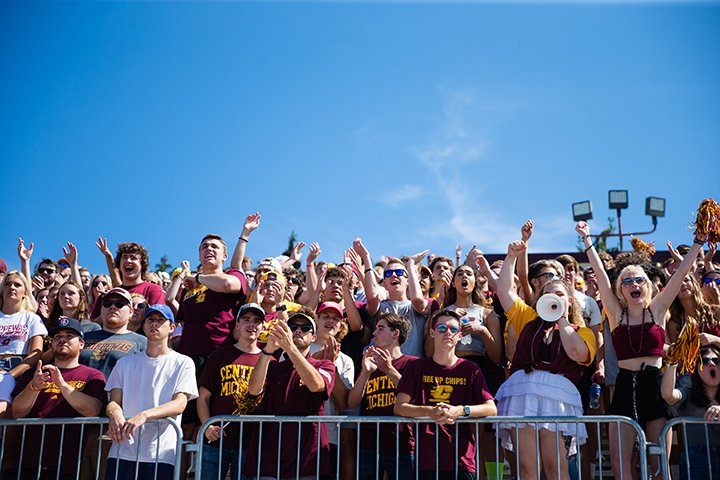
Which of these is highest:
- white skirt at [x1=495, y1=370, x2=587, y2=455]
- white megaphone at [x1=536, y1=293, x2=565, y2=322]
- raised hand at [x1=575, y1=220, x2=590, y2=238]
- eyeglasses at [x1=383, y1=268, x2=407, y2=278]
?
raised hand at [x1=575, y1=220, x2=590, y2=238]

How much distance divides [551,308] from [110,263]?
568cm

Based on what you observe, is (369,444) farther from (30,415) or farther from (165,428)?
(30,415)

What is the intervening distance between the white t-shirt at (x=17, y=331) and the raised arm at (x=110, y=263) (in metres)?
1.71

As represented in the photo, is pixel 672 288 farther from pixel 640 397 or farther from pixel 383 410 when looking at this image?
pixel 383 410

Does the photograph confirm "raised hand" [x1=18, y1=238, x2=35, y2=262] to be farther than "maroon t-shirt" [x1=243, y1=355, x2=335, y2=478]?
Yes

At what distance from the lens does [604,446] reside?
7.49 metres

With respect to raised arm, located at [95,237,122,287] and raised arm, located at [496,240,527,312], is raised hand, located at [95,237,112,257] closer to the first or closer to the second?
raised arm, located at [95,237,122,287]

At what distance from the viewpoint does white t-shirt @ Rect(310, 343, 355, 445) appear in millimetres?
6266

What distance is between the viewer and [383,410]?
6.15m

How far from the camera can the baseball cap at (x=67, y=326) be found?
20.7 ft

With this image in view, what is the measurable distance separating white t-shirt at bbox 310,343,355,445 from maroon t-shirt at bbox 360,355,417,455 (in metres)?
0.25

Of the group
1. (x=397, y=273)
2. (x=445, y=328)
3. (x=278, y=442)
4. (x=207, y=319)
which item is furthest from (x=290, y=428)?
(x=397, y=273)

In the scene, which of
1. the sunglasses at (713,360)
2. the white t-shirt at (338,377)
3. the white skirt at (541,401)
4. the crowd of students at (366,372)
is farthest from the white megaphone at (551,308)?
the white t-shirt at (338,377)


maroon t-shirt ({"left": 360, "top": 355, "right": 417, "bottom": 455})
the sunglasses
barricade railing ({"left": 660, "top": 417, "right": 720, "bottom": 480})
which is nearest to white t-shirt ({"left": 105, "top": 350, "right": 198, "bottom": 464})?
maroon t-shirt ({"left": 360, "top": 355, "right": 417, "bottom": 455})
